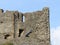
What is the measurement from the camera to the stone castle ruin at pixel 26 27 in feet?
135

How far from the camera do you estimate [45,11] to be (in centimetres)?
4156

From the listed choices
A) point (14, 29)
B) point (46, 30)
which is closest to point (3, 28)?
point (14, 29)

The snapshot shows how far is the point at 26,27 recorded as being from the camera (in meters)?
41.6

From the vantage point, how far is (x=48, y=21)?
41438mm

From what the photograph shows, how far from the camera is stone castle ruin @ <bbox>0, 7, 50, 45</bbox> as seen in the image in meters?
41.1

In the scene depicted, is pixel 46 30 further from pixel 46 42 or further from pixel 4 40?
pixel 4 40

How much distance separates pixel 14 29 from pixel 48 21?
2.98m

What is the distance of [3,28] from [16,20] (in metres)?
1.30

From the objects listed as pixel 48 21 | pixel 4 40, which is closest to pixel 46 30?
pixel 48 21

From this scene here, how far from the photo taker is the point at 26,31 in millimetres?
41531

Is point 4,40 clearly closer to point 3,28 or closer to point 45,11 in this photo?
point 3,28

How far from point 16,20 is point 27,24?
1019 millimetres

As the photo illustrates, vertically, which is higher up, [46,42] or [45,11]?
[45,11]

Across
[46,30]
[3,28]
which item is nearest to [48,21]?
[46,30]
